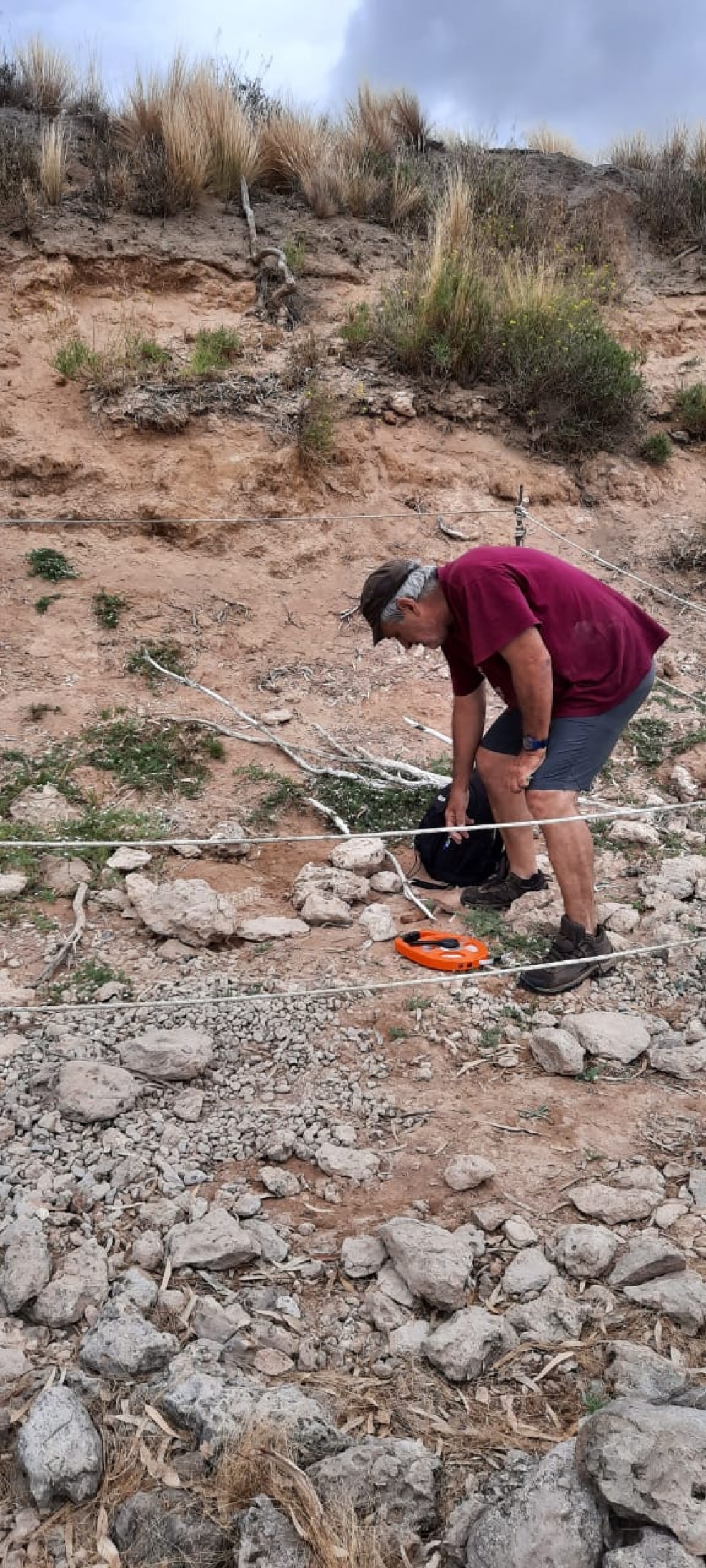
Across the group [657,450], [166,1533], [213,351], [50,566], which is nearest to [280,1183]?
[166,1533]

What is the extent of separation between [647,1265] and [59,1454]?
4.35ft

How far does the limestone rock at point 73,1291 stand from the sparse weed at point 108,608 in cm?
470

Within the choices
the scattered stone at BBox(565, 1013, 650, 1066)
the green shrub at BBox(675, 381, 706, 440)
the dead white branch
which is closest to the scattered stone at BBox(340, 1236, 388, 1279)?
the scattered stone at BBox(565, 1013, 650, 1066)

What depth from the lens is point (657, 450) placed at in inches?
319

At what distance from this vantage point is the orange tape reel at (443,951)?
12.4ft

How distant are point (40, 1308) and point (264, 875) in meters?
2.52

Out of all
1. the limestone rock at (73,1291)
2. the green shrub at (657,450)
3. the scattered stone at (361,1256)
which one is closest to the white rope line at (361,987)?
the scattered stone at (361,1256)

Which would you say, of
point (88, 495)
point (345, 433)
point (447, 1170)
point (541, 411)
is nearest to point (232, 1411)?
point (447, 1170)

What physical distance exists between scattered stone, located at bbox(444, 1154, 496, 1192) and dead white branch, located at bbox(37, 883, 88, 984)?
1.75 meters

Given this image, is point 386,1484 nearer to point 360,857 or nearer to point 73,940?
point 73,940

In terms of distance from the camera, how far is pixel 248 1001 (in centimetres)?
361

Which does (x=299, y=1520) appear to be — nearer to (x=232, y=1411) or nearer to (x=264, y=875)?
(x=232, y=1411)

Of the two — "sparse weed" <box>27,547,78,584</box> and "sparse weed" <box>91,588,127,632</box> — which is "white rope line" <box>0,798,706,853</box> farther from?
"sparse weed" <box>27,547,78,584</box>

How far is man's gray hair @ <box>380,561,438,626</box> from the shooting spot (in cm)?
340
